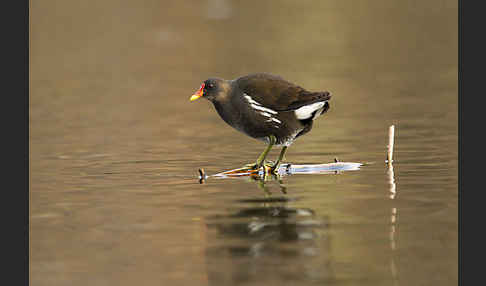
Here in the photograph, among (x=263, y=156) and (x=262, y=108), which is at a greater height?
(x=262, y=108)

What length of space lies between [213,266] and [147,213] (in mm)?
2364

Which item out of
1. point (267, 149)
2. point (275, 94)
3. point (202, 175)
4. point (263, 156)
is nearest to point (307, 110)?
point (275, 94)

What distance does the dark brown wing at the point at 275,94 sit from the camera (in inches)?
499

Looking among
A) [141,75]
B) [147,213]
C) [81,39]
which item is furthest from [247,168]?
[81,39]

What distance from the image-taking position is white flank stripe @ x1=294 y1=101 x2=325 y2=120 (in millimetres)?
12797

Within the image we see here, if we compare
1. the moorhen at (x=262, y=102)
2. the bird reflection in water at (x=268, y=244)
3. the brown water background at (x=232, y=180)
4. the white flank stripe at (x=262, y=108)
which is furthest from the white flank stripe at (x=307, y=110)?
the bird reflection in water at (x=268, y=244)

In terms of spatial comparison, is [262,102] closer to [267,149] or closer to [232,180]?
[267,149]

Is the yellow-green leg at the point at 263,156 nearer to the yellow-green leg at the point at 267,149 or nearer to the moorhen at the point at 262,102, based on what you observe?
the yellow-green leg at the point at 267,149

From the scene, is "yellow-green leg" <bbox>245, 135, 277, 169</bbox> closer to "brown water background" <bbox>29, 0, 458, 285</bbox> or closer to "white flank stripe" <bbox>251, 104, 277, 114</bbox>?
"white flank stripe" <bbox>251, 104, 277, 114</bbox>

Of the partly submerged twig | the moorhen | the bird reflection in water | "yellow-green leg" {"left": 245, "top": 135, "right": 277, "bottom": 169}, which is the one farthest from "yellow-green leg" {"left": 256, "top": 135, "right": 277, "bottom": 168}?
the bird reflection in water

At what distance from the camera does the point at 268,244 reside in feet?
29.4

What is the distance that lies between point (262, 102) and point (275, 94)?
0.23 m

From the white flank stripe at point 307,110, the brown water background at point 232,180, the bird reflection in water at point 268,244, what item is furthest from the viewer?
the white flank stripe at point 307,110

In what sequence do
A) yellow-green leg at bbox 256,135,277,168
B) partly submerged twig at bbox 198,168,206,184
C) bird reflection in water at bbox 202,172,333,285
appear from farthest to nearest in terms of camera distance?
yellow-green leg at bbox 256,135,277,168 < partly submerged twig at bbox 198,168,206,184 < bird reflection in water at bbox 202,172,333,285
